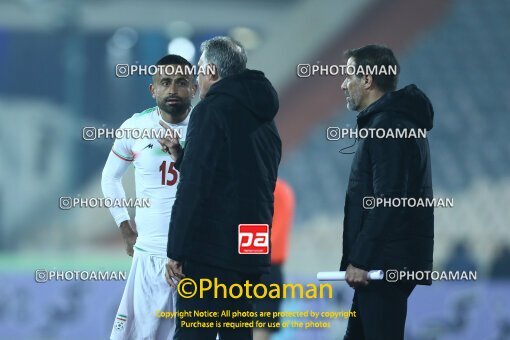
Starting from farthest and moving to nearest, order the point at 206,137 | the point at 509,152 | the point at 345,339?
the point at 509,152, the point at 345,339, the point at 206,137

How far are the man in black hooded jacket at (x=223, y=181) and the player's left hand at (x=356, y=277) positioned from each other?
1.04 ft

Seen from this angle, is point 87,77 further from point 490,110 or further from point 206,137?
point 206,137

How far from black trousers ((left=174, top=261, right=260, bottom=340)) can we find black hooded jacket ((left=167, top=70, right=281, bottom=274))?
0.03 metres

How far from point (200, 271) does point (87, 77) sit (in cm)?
475

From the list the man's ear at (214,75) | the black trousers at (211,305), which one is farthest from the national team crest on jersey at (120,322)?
the man's ear at (214,75)

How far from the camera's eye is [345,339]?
10.8ft

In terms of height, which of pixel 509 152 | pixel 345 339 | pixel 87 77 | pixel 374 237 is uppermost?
pixel 87 77

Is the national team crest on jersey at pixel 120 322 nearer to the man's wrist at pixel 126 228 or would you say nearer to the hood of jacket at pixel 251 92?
the man's wrist at pixel 126 228

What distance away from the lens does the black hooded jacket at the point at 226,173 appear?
10.0ft

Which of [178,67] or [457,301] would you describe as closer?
[178,67]

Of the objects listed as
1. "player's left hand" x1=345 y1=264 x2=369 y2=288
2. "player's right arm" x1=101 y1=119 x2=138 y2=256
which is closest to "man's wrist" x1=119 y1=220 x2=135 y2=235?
"player's right arm" x1=101 y1=119 x2=138 y2=256

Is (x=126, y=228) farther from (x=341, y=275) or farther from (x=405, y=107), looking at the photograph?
(x=405, y=107)

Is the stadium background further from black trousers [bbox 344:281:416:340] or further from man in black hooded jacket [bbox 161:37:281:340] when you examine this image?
black trousers [bbox 344:281:416:340]

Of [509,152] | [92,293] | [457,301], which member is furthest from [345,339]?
[509,152]
